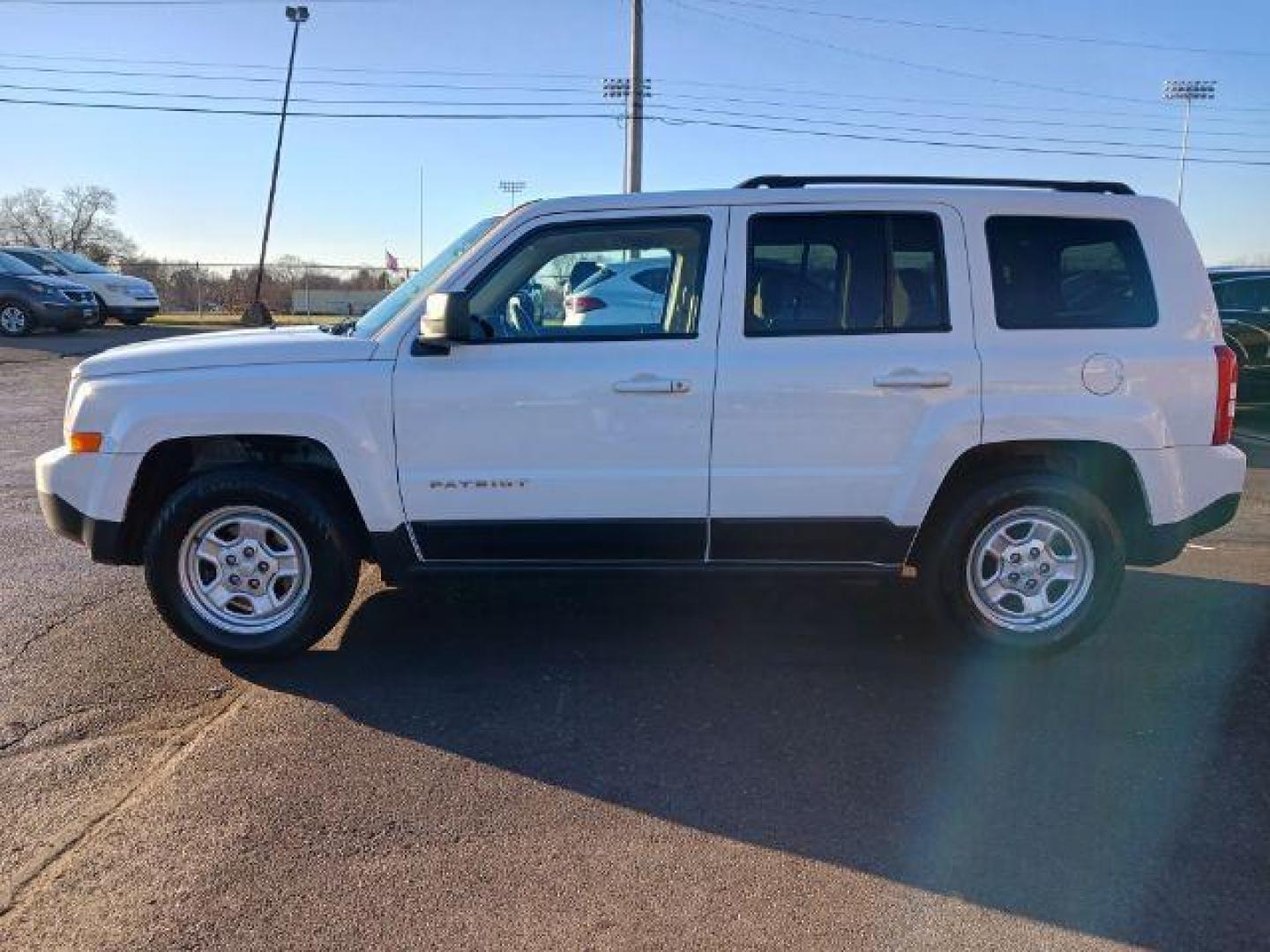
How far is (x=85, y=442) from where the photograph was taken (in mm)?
4352

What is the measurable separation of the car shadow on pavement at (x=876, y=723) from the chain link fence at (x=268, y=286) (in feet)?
104

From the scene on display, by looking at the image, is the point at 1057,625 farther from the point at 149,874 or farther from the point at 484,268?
the point at 149,874

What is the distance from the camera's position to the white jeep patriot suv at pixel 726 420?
168 inches

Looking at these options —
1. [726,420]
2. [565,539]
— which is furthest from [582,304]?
[565,539]

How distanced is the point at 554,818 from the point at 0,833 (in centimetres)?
170

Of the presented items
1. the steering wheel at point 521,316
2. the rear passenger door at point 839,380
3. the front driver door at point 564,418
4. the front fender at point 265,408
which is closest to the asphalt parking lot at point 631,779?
the front driver door at point 564,418

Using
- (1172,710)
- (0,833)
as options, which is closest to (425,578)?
(0,833)

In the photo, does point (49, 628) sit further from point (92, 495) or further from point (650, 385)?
point (650, 385)

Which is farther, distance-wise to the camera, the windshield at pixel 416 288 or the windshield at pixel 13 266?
the windshield at pixel 13 266

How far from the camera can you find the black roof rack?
4566 millimetres

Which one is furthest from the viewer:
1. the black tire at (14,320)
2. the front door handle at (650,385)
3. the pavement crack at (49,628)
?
the black tire at (14,320)

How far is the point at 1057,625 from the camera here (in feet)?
14.9

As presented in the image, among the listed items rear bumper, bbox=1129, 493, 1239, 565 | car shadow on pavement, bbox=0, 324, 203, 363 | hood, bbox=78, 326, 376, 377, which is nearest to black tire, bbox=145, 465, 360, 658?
hood, bbox=78, 326, 376, 377

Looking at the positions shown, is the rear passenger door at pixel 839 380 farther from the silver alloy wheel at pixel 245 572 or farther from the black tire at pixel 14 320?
the black tire at pixel 14 320
